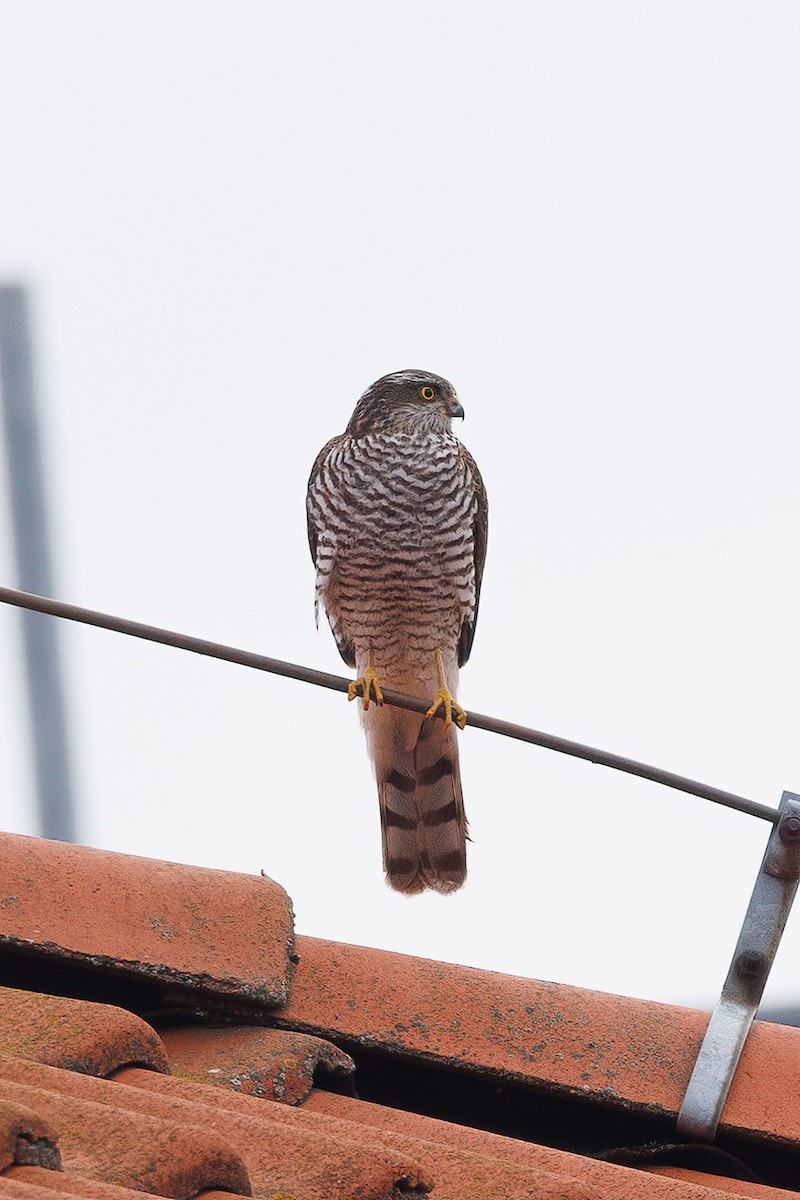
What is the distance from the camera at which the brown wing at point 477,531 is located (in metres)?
3.91

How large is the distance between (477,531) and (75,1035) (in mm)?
2361

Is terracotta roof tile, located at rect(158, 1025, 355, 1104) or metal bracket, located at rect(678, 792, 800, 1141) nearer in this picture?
terracotta roof tile, located at rect(158, 1025, 355, 1104)

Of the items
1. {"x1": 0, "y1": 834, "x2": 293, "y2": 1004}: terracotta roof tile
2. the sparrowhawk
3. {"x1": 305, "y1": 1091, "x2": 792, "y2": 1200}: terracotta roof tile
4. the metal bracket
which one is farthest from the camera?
the sparrowhawk

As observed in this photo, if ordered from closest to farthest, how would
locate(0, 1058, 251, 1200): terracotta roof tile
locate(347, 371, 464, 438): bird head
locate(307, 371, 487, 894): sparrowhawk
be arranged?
1. locate(0, 1058, 251, 1200): terracotta roof tile
2. locate(307, 371, 487, 894): sparrowhawk
3. locate(347, 371, 464, 438): bird head

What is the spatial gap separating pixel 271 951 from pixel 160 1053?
46cm

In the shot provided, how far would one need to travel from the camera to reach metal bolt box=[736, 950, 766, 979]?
2373 millimetres

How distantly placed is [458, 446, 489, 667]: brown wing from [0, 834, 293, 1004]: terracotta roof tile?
1.66 metres

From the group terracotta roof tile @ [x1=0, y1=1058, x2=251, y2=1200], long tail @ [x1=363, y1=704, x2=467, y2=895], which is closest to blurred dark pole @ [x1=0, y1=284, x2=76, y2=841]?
long tail @ [x1=363, y1=704, x2=467, y2=895]

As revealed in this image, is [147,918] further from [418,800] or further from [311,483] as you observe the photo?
[311,483]

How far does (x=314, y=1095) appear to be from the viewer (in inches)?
82.2

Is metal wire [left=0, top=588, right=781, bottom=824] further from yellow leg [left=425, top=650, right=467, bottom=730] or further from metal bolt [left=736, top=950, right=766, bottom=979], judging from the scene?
yellow leg [left=425, top=650, right=467, bottom=730]


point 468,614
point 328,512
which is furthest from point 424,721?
point 328,512

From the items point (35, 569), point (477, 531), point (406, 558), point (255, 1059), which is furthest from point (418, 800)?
point (35, 569)

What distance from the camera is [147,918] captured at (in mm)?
2283
